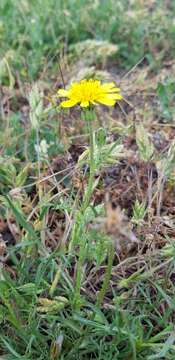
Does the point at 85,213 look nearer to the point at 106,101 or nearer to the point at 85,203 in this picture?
the point at 85,203

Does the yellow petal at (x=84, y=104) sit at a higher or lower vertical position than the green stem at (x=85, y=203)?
higher

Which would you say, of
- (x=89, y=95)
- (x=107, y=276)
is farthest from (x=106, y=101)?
(x=107, y=276)

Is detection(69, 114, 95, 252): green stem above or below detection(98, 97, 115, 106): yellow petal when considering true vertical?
below

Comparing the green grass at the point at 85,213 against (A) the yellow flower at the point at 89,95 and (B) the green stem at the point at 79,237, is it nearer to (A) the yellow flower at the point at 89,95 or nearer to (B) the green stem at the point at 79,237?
(B) the green stem at the point at 79,237

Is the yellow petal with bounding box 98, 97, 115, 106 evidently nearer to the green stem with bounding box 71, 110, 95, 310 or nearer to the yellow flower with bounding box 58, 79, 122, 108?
the yellow flower with bounding box 58, 79, 122, 108

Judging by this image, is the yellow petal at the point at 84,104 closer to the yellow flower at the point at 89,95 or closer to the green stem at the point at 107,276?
the yellow flower at the point at 89,95

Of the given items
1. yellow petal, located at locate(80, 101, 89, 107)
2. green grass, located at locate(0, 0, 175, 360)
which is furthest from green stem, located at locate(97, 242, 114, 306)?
yellow petal, located at locate(80, 101, 89, 107)

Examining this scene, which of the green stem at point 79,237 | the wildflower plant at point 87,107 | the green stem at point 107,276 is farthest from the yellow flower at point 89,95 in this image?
the green stem at point 107,276

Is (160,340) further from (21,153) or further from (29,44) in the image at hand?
(29,44)

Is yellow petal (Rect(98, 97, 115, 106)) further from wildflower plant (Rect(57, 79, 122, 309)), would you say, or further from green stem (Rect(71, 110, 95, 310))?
green stem (Rect(71, 110, 95, 310))
